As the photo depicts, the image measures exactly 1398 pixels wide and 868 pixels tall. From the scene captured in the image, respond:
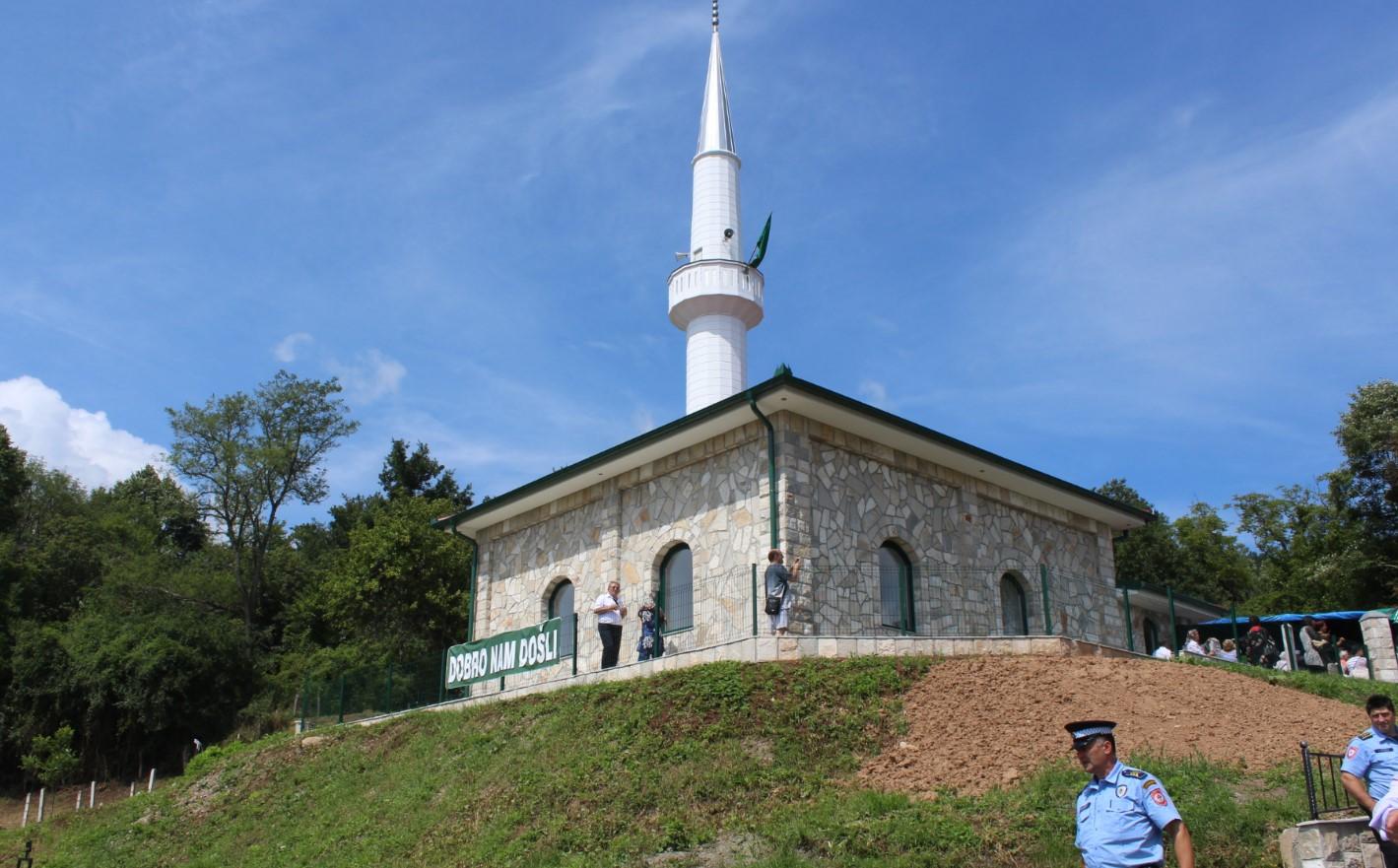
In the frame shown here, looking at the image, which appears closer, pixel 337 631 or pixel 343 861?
pixel 343 861

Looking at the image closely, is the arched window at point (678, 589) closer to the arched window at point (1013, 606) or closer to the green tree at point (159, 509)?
the arched window at point (1013, 606)

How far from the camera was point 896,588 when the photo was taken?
726 inches

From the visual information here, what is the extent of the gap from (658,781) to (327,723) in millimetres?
11672

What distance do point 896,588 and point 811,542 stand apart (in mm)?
2079

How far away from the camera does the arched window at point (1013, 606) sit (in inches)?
790

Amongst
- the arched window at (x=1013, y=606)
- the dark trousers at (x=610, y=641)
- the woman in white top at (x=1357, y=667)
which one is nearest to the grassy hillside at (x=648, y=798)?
the dark trousers at (x=610, y=641)

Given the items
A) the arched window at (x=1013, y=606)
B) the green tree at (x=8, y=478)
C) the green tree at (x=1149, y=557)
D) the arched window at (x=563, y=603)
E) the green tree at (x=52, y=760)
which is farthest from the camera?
the green tree at (x=1149, y=557)

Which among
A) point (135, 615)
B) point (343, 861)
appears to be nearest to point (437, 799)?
point (343, 861)


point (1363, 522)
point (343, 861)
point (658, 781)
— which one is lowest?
point (343, 861)

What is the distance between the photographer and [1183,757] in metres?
11.0

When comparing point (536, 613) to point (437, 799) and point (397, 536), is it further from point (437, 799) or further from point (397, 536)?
point (397, 536)

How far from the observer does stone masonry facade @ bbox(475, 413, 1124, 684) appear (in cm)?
1733

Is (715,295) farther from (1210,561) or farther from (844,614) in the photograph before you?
(1210,561)

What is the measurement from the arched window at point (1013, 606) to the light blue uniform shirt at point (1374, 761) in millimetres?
12871
